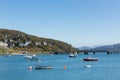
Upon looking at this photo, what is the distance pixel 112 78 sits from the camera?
82.1 m

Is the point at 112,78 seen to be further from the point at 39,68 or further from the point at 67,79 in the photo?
the point at 39,68

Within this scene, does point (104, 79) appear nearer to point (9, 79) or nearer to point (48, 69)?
point (9, 79)

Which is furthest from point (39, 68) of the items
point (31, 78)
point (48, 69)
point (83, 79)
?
point (83, 79)

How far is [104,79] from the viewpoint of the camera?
79.2 m

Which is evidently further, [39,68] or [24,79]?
[39,68]

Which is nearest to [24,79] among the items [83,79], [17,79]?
[17,79]

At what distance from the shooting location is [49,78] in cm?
8462

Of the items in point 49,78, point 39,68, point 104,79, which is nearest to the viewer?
point 104,79

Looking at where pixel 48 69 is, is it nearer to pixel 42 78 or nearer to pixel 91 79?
pixel 42 78

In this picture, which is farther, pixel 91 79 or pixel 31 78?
pixel 31 78

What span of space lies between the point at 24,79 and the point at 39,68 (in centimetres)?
3249

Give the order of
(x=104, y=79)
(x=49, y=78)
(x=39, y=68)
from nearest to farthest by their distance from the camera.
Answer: (x=104, y=79) < (x=49, y=78) < (x=39, y=68)

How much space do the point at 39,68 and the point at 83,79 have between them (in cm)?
3664

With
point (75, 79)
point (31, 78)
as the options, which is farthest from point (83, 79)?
point (31, 78)
